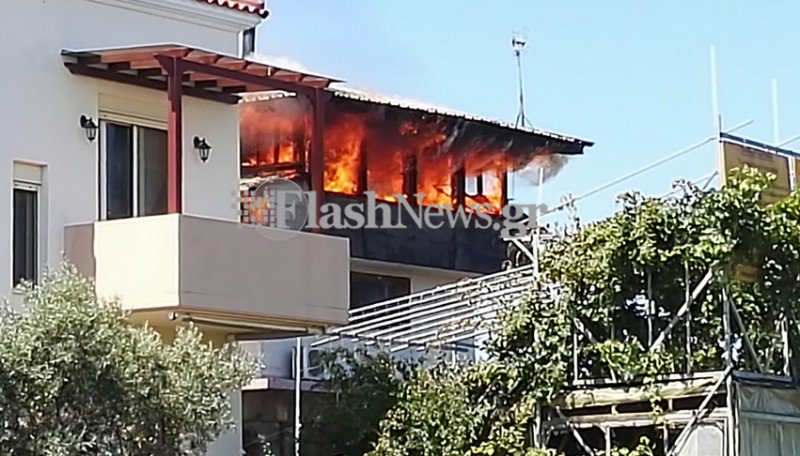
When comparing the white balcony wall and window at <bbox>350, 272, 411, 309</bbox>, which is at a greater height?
the white balcony wall

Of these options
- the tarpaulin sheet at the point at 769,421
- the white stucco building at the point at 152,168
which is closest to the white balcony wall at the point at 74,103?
the white stucco building at the point at 152,168

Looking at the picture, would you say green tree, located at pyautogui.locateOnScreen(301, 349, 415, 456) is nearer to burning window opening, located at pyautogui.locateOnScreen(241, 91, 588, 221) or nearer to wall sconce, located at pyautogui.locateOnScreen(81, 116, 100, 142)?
burning window opening, located at pyautogui.locateOnScreen(241, 91, 588, 221)

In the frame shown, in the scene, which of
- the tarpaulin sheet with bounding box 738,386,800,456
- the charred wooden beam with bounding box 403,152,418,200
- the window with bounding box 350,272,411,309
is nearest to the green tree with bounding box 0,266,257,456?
the tarpaulin sheet with bounding box 738,386,800,456

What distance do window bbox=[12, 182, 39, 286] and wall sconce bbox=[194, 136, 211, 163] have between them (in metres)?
2.61

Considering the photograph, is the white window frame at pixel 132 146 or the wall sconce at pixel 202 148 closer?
the white window frame at pixel 132 146

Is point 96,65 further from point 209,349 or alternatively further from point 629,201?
point 629,201

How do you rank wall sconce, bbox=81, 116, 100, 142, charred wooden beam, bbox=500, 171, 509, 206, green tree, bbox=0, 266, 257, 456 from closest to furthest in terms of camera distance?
green tree, bbox=0, 266, 257, 456 → wall sconce, bbox=81, 116, 100, 142 → charred wooden beam, bbox=500, 171, 509, 206

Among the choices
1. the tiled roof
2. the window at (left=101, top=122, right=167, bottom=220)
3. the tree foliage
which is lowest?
the tree foliage

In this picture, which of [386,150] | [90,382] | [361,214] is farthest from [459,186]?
[90,382]

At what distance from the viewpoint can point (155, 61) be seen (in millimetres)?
20000

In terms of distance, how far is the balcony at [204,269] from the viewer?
19.1m

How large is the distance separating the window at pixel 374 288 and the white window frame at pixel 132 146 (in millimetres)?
7186

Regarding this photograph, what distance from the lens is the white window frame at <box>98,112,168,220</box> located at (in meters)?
Result: 20.8

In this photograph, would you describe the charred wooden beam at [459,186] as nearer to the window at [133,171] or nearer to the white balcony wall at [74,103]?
the white balcony wall at [74,103]
